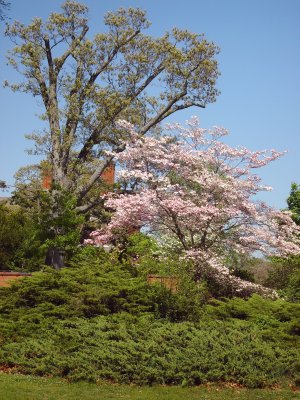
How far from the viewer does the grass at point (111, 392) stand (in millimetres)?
10195

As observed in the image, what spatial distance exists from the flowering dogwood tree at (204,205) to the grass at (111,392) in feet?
30.6

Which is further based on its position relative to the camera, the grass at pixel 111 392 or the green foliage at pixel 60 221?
the green foliage at pixel 60 221

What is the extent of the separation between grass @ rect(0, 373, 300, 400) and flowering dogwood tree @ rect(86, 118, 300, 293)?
931 cm

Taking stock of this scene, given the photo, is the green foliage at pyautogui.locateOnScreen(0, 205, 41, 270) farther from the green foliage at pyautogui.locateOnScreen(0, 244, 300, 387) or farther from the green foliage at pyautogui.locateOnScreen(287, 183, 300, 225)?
the green foliage at pyautogui.locateOnScreen(287, 183, 300, 225)

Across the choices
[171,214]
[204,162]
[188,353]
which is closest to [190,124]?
[204,162]

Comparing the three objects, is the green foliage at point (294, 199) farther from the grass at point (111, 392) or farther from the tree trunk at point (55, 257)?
the grass at point (111, 392)

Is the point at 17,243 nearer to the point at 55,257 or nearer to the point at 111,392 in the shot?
the point at 55,257

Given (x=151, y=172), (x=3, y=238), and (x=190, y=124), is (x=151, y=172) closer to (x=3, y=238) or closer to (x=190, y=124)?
(x=190, y=124)

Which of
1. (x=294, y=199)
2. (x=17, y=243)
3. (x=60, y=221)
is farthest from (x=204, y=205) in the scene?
(x=294, y=199)

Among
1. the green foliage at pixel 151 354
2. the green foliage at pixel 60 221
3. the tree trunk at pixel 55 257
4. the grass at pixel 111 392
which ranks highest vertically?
the green foliage at pixel 60 221

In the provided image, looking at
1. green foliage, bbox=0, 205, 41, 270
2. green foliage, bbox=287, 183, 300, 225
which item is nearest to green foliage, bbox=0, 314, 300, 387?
green foliage, bbox=0, 205, 41, 270

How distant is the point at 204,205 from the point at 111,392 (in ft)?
37.4

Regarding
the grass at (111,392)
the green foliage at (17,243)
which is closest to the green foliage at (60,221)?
the green foliage at (17,243)

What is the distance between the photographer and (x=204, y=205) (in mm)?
21312
